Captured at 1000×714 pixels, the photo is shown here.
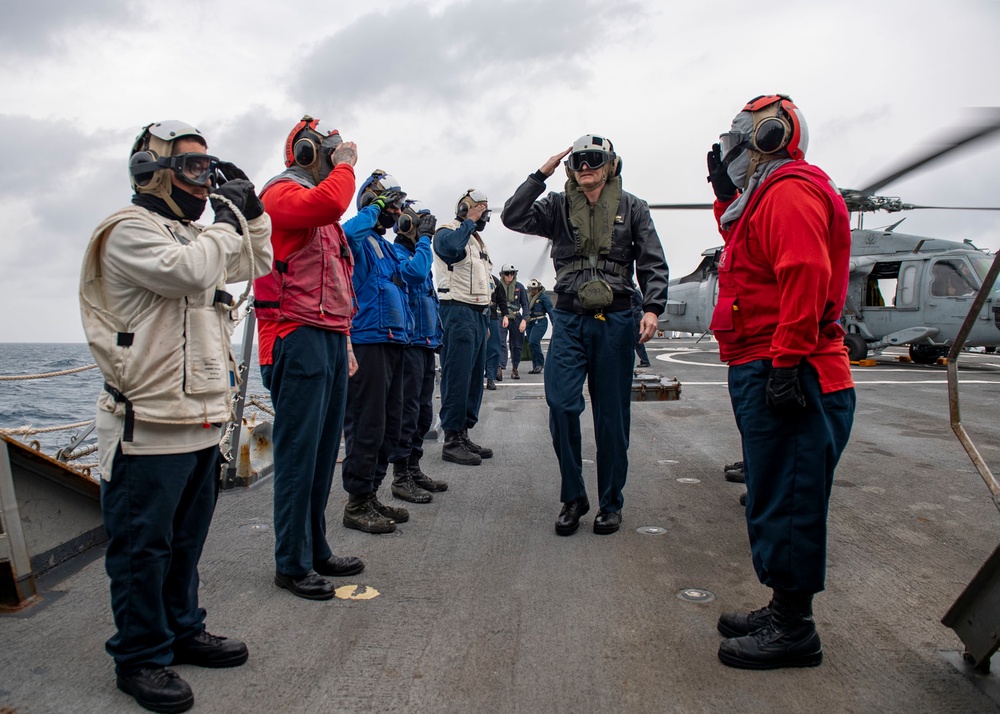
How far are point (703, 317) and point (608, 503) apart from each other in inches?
710

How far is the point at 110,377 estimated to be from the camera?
2.13 metres

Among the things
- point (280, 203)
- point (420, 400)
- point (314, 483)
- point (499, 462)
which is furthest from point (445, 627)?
point (499, 462)

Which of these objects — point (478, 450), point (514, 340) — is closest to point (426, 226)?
point (478, 450)

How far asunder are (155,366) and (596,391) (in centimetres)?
255

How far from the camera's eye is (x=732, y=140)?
113 inches

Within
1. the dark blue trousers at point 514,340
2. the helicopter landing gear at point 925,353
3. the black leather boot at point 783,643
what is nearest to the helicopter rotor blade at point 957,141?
the black leather boot at point 783,643

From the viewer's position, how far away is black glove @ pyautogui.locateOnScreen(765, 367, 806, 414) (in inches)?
94.7

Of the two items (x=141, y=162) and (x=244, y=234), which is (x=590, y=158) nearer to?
(x=244, y=234)

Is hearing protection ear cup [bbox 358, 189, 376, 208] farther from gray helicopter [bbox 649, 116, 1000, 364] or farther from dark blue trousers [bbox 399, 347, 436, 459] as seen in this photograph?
gray helicopter [bbox 649, 116, 1000, 364]

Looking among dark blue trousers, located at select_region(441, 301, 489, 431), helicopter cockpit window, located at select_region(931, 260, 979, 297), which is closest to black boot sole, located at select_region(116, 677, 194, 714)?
dark blue trousers, located at select_region(441, 301, 489, 431)

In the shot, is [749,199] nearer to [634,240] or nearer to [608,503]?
[634,240]

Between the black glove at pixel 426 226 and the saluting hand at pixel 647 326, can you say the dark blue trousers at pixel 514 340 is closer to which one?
the black glove at pixel 426 226

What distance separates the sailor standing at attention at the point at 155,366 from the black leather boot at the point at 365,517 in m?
1.57

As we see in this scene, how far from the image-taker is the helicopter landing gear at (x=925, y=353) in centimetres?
1616
